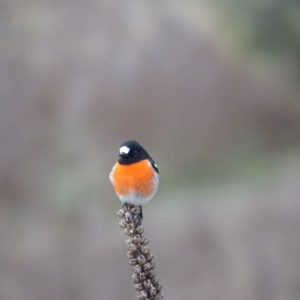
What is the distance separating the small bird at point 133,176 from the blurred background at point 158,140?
4.17 meters

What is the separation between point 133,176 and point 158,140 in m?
5.91

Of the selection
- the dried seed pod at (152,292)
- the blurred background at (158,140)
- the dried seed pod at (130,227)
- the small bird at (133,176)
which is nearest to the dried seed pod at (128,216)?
the dried seed pod at (130,227)

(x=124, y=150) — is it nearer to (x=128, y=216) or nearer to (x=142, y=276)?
(x=128, y=216)

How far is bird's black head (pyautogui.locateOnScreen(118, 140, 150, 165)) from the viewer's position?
10.2ft

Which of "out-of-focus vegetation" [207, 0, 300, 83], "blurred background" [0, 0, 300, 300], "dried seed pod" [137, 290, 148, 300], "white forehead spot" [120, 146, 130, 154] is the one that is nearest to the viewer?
"dried seed pod" [137, 290, 148, 300]

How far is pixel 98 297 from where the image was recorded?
713cm

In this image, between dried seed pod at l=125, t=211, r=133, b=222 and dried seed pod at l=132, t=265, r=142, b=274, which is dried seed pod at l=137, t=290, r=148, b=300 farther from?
dried seed pod at l=125, t=211, r=133, b=222

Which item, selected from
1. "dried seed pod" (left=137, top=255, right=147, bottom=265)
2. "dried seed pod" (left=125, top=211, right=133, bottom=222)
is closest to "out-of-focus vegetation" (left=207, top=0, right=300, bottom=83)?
"dried seed pod" (left=125, top=211, right=133, bottom=222)

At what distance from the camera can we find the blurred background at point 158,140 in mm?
7312

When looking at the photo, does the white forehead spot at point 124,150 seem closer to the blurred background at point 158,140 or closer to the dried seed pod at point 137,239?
the dried seed pod at point 137,239

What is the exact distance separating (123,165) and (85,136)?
597cm

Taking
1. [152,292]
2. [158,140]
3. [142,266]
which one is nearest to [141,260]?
[142,266]

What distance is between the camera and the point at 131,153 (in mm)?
3195

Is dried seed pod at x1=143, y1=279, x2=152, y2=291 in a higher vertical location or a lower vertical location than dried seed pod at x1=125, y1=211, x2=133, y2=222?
lower
